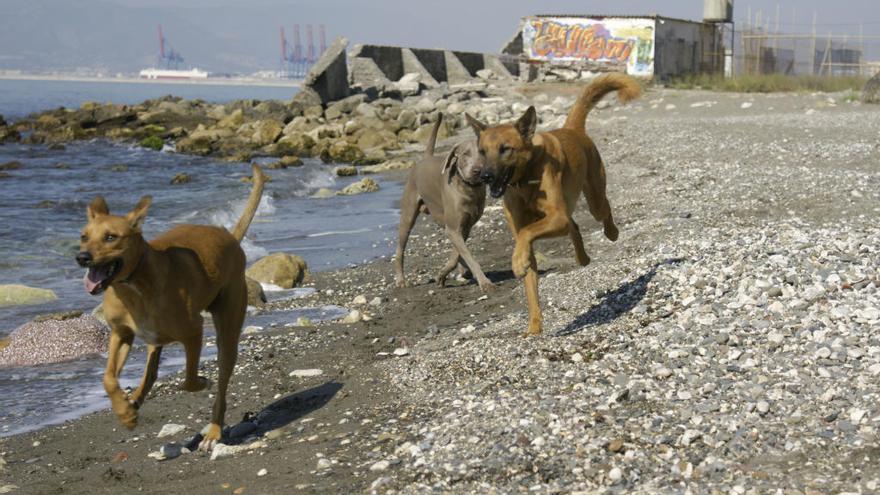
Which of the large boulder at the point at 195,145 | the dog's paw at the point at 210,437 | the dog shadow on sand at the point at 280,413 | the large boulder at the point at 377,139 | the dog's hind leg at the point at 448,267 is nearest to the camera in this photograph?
the dog's paw at the point at 210,437

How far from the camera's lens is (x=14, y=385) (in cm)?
895

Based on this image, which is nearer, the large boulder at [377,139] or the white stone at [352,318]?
the white stone at [352,318]

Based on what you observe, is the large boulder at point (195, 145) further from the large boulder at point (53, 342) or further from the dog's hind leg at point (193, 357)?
the dog's hind leg at point (193, 357)

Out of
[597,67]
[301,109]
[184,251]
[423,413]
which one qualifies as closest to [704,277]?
[423,413]

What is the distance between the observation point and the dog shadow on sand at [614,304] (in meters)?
8.13

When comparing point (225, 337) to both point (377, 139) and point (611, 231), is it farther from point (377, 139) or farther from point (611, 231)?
point (377, 139)

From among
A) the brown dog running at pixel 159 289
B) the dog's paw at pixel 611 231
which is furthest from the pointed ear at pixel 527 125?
the brown dog running at pixel 159 289

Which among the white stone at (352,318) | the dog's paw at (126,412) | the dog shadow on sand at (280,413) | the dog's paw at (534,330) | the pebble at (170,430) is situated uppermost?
the dog's paw at (126,412)

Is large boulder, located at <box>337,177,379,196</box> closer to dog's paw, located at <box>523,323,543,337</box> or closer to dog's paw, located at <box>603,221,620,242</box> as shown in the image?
dog's paw, located at <box>603,221,620,242</box>

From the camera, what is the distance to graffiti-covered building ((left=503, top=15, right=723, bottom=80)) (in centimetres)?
4522

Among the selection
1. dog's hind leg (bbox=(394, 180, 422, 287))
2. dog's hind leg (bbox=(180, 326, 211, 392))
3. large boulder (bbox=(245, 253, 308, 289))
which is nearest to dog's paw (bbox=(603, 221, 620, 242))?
dog's hind leg (bbox=(394, 180, 422, 287))

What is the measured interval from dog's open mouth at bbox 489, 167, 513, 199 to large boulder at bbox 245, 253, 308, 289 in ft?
18.6

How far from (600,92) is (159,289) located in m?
4.89

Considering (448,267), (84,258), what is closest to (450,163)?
(448,267)
